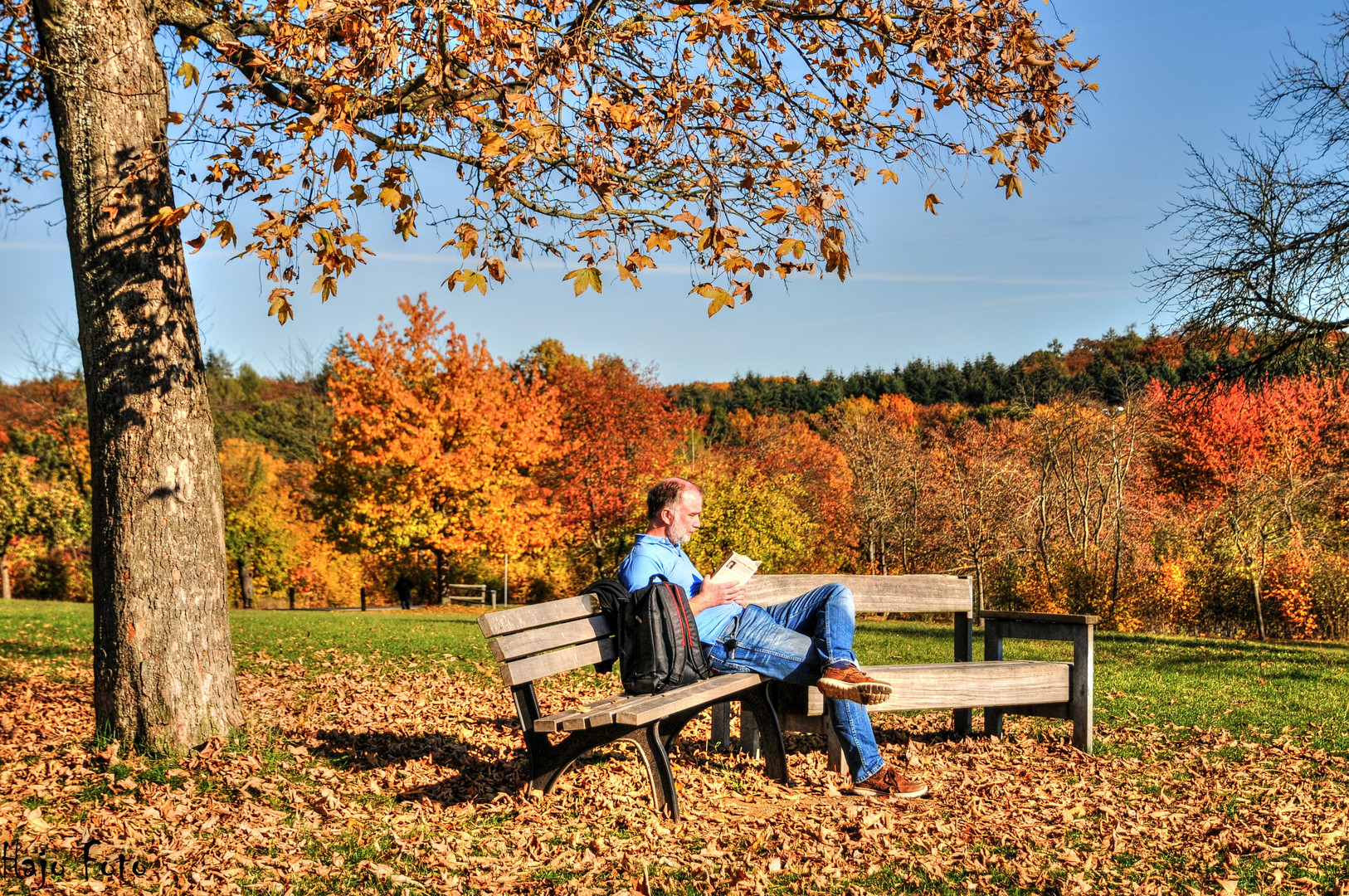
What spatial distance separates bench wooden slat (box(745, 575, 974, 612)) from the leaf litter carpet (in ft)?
2.70

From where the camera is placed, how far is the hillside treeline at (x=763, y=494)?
18.2 meters

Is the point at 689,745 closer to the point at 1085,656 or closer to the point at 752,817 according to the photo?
the point at 752,817

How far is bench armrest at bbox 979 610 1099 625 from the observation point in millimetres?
5410

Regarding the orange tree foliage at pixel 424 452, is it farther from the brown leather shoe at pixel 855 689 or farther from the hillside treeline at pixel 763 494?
the brown leather shoe at pixel 855 689

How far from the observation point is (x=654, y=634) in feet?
14.1

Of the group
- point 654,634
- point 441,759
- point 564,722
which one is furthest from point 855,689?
point 441,759

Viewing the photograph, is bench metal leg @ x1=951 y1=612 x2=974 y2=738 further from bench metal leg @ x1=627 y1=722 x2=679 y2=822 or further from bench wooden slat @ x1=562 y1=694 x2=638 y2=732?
bench wooden slat @ x1=562 y1=694 x2=638 y2=732

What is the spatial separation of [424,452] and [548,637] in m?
21.6

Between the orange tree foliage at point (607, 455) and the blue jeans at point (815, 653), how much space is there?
2514 cm

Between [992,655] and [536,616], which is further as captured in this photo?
[992,655]

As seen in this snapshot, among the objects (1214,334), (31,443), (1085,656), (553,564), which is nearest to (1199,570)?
(1214,334)

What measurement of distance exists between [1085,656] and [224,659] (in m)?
4.70

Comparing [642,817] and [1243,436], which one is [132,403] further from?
[1243,436]

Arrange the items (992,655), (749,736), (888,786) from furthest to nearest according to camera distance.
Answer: (992,655)
(749,736)
(888,786)
